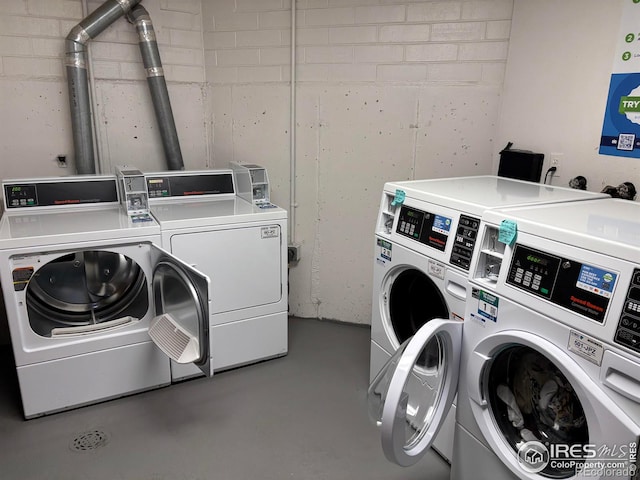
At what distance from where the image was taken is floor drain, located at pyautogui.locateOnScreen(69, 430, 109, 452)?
220cm

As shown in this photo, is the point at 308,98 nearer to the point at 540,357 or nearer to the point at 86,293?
the point at 86,293

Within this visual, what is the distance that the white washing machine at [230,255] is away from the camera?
2.58m

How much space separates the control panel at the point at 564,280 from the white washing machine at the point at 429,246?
27 centimetres

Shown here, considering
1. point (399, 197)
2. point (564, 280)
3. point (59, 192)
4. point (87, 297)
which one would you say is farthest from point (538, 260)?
point (59, 192)

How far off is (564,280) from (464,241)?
482 mm

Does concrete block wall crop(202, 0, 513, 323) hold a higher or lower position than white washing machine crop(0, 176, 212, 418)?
higher

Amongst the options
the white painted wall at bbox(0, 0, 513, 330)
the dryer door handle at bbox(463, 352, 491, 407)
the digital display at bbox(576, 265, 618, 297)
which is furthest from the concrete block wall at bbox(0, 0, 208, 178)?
the digital display at bbox(576, 265, 618, 297)

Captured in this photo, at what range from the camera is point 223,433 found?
7.67 feet

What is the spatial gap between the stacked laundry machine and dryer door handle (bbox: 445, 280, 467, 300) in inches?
41.7

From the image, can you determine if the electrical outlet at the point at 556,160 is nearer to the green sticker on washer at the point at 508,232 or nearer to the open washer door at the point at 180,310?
the green sticker on washer at the point at 508,232

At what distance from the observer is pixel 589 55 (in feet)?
7.45

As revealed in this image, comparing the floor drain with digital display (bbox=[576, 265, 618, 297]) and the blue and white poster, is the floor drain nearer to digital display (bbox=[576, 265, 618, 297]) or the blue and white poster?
digital display (bbox=[576, 265, 618, 297])

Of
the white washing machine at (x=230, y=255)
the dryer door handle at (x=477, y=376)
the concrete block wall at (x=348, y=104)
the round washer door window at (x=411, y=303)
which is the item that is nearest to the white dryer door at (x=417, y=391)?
the dryer door handle at (x=477, y=376)

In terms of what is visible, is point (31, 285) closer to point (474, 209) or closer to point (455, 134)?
point (474, 209)
